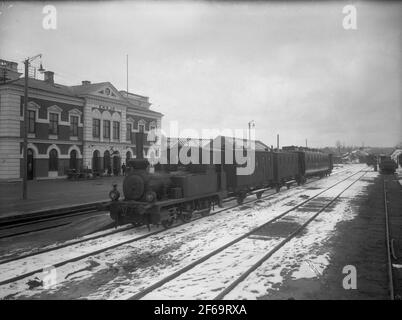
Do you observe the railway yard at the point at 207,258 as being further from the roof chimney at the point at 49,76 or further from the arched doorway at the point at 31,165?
the roof chimney at the point at 49,76

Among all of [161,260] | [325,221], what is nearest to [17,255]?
[161,260]

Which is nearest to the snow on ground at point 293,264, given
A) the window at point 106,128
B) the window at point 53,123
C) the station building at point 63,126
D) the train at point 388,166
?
the station building at point 63,126

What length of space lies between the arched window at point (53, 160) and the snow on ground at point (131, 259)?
23880mm

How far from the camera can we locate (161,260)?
24.2ft

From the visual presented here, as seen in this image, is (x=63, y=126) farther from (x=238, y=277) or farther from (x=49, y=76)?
(x=238, y=277)

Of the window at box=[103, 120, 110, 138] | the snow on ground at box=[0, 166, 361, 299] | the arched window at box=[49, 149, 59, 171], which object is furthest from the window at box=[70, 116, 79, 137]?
the snow on ground at box=[0, 166, 361, 299]

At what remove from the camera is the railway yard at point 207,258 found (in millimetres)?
5676

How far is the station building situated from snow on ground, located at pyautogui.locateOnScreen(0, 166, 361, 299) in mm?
20438

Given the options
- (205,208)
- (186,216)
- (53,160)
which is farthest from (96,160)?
(186,216)

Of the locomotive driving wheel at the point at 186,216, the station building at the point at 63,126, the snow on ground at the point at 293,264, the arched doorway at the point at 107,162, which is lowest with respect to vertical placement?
the snow on ground at the point at 293,264

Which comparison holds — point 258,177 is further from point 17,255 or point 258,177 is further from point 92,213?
point 17,255

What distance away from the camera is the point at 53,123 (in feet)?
103

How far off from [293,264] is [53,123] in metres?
29.9
